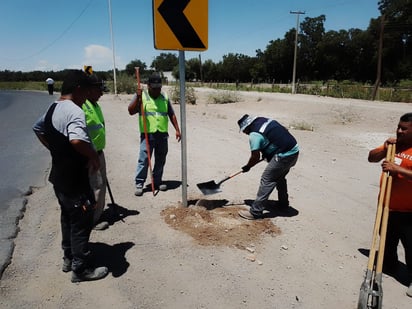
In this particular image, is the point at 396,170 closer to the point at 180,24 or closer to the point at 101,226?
the point at 180,24

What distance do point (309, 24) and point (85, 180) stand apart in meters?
85.8

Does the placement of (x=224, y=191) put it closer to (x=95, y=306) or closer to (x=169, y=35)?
(x=169, y=35)

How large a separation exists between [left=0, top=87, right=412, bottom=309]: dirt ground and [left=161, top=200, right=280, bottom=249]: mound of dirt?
0.01m

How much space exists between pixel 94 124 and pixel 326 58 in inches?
2854

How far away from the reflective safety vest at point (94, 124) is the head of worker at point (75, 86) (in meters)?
1.10

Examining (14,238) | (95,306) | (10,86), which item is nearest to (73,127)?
(95,306)

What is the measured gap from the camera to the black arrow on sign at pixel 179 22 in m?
3.70

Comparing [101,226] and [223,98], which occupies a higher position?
[223,98]

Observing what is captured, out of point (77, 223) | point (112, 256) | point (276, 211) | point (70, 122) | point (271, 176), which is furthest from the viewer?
point (276, 211)

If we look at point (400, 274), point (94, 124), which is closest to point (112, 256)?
point (94, 124)

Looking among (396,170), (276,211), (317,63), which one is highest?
(317,63)

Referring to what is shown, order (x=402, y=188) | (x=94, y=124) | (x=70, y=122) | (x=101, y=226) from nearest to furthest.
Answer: (x=70, y=122) → (x=402, y=188) → (x=94, y=124) → (x=101, y=226)

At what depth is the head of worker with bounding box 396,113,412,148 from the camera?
286cm

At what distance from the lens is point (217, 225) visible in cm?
421
